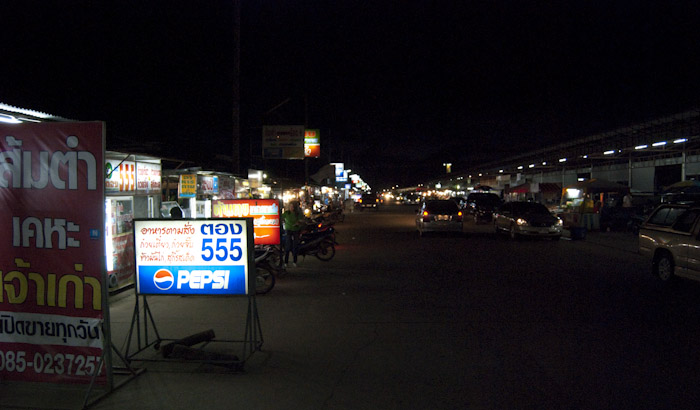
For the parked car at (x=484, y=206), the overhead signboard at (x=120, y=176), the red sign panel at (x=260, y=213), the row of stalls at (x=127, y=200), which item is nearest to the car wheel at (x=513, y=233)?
the parked car at (x=484, y=206)

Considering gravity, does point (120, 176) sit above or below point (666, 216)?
above

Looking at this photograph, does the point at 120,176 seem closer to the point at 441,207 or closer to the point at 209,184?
the point at 209,184

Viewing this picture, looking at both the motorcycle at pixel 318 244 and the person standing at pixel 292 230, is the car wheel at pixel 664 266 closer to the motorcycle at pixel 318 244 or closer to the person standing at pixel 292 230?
the motorcycle at pixel 318 244

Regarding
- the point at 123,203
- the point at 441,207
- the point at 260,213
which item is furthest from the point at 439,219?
the point at 123,203

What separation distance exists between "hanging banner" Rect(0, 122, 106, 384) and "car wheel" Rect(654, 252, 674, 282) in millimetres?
11201

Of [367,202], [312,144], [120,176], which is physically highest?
[312,144]

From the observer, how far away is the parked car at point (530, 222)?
68.1ft

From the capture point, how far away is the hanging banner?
4945mm

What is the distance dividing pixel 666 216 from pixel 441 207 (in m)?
12.8

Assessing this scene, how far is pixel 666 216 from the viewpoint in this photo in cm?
1170

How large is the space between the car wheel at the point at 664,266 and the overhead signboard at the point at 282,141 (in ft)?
53.9

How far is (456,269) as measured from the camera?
1330 cm

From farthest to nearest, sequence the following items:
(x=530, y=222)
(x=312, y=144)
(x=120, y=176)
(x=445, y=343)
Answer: (x=312, y=144) → (x=530, y=222) → (x=120, y=176) → (x=445, y=343)

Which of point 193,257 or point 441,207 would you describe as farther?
point 441,207
